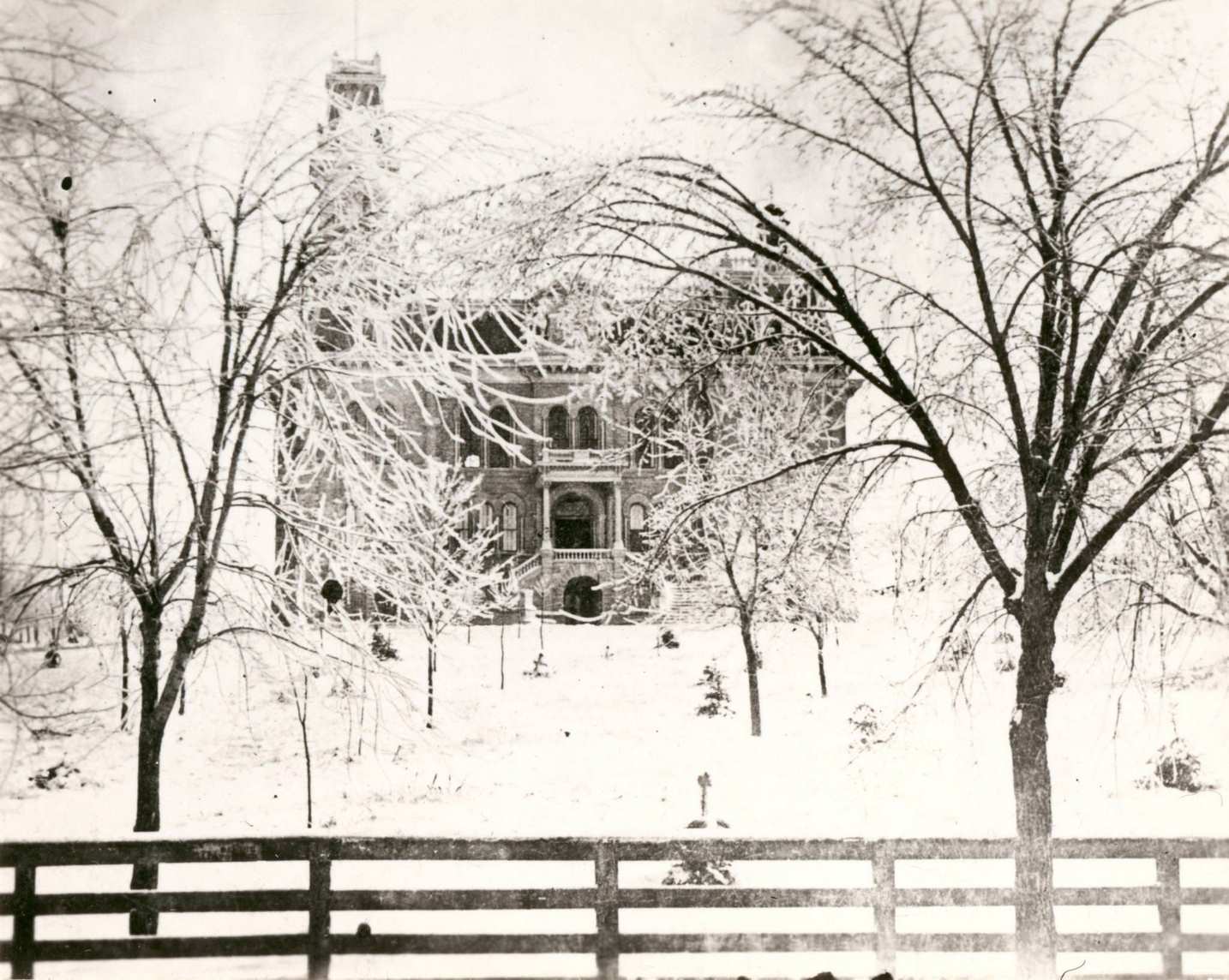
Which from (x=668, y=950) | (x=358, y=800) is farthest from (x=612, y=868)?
(x=358, y=800)

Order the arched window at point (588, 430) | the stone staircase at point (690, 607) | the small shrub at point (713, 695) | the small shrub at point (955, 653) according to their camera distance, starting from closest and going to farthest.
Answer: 1. the small shrub at point (955, 653)
2. the arched window at point (588, 430)
3. the small shrub at point (713, 695)
4. the stone staircase at point (690, 607)

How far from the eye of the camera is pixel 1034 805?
5.46m

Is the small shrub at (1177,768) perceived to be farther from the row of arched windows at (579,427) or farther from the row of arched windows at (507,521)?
the row of arched windows at (507,521)

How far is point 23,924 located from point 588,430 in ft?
17.8

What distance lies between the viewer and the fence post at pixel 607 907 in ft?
17.4

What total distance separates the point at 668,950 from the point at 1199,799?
3.83m

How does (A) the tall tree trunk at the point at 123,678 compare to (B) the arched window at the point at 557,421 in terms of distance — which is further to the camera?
(B) the arched window at the point at 557,421

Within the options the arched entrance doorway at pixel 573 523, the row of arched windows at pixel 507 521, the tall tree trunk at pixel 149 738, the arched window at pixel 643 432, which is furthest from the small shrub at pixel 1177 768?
the arched entrance doorway at pixel 573 523

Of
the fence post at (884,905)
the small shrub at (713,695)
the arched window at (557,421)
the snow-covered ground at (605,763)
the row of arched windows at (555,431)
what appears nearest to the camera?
the fence post at (884,905)

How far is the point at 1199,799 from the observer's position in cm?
611

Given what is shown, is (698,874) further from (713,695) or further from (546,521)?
(546,521)

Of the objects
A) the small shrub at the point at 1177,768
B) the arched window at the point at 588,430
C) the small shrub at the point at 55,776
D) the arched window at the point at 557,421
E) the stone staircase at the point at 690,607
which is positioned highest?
the arched window at the point at 557,421

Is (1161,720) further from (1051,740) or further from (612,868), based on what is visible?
(612,868)

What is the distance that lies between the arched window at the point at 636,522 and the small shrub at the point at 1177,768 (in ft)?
15.5
